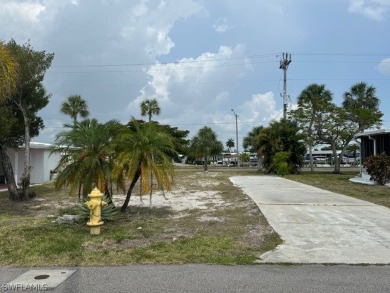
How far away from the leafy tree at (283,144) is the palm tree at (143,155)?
2556cm

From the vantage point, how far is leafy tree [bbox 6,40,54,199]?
15117 millimetres

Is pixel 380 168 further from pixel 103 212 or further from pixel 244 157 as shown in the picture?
pixel 244 157

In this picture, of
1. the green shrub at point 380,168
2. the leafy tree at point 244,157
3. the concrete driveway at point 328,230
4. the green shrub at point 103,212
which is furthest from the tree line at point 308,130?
the leafy tree at point 244,157

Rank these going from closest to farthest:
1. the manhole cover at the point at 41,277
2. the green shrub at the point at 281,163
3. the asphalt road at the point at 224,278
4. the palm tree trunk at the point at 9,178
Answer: the asphalt road at the point at 224,278
the manhole cover at the point at 41,277
the palm tree trunk at the point at 9,178
the green shrub at the point at 281,163

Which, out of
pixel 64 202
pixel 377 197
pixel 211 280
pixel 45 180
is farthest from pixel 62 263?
pixel 45 180

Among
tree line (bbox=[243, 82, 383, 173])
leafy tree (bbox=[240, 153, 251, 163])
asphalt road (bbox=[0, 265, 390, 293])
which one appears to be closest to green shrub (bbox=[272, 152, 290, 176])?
tree line (bbox=[243, 82, 383, 173])

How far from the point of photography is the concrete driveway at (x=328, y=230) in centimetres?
605

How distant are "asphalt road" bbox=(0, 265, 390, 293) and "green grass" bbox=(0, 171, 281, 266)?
0.40 m

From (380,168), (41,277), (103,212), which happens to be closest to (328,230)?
(103,212)

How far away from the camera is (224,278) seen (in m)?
4.95

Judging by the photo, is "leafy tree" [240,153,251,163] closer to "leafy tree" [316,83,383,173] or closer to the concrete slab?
"leafy tree" [316,83,383,173]

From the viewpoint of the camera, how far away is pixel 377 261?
227 inches

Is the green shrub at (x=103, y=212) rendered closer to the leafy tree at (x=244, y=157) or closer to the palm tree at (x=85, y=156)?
the palm tree at (x=85, y=156)

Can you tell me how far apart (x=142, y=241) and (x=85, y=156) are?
3.53 meters
